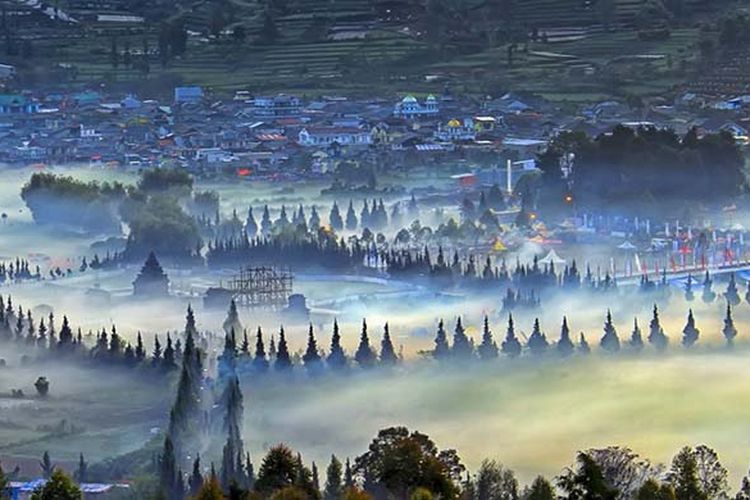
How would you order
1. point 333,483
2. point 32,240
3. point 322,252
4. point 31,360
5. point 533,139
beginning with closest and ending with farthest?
1. point 333,483
2. point 31,360
3. point 322,252
4. point 32,240
5. point 533,139

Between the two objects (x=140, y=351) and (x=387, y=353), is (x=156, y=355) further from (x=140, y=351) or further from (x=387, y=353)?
(x=387, y=353)

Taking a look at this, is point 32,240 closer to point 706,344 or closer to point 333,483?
point 706,344

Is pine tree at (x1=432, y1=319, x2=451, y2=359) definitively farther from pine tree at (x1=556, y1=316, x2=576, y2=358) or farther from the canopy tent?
the canopy tent

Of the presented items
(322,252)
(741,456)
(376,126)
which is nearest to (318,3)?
(376,126)

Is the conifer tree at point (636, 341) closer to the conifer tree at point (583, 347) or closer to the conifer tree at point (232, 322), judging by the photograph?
the conifer tree at point (583, 347)

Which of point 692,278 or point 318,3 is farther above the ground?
point 318,3

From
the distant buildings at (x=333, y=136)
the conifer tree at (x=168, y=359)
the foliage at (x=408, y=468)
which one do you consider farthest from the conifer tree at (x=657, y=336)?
the distant buildings at (x=333, y=136)

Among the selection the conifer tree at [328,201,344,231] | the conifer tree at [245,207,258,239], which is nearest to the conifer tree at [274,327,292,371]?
the conifer tree at [245,207,258,239]
